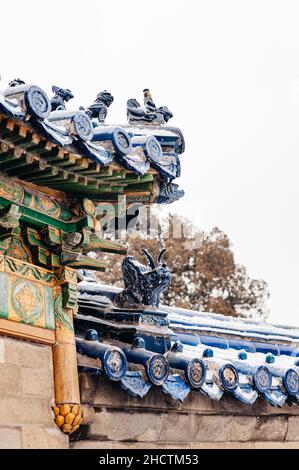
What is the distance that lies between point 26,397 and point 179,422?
6.76 ft

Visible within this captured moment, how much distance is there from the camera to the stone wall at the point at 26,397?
6688 millimetres

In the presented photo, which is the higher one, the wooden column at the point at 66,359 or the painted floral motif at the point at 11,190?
the painted floral motif at the point at 11,190

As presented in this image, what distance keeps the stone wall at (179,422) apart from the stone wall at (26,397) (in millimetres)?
452

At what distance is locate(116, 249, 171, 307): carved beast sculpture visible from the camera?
8648 millimetres

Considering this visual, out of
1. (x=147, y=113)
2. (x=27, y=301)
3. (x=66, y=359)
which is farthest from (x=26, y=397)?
(x=147, y=113)

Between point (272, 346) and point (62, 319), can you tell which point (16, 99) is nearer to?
point (62, 319)

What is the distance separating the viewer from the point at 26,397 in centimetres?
691

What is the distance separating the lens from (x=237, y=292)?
30.2 metres

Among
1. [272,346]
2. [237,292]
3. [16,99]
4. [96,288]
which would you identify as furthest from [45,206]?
[237,292]

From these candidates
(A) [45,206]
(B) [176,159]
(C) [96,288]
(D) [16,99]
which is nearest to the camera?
(D) [16,99]

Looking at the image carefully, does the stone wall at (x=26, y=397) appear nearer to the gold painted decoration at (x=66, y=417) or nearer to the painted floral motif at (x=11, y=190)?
the gold painted decoration at (x=66, y=417)

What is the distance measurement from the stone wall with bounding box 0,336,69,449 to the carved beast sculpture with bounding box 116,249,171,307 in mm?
1635

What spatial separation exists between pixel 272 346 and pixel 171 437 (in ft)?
11.5

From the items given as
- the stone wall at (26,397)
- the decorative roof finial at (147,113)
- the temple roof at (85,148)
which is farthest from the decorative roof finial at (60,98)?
the stone wall at (26,397)
